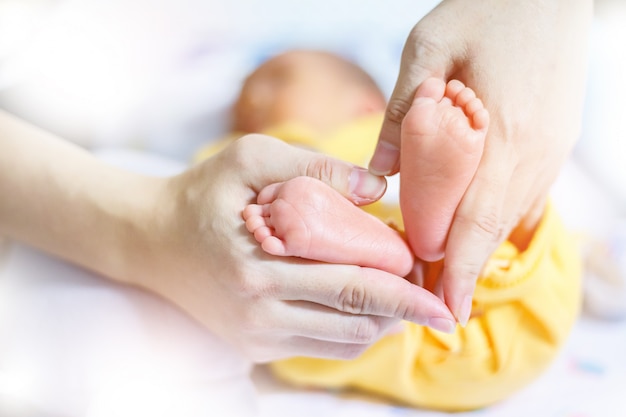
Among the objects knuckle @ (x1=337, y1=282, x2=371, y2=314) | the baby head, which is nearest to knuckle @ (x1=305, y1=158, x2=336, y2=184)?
knuckle @ (x1=337, y1=282, x2=371, y2=314)

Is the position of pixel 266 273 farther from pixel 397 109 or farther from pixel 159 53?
pixel 159 53

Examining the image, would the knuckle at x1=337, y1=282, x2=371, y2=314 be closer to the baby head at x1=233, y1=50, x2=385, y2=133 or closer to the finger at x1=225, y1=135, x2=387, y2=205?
the finger at x1=225, y1=135, x2=387, y2=205

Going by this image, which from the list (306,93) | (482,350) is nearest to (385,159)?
(482,350)

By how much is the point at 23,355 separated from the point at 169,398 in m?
0.19

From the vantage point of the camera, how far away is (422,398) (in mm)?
906

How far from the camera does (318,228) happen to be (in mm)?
A: 646

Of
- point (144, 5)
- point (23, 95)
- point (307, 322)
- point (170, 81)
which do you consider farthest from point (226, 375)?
point (144, 5)

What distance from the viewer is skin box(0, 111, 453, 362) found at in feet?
2.22

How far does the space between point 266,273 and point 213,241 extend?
69 millimetres

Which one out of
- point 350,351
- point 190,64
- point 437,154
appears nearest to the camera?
point 437,154

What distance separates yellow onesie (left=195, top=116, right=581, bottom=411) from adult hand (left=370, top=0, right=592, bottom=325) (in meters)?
0.13

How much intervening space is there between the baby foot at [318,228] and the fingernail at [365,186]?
0.07ft

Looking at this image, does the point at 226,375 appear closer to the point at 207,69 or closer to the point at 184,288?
the point at 184,288

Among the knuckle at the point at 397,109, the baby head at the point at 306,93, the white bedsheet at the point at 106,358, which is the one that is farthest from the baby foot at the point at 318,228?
the baby head at the point at 306,93
